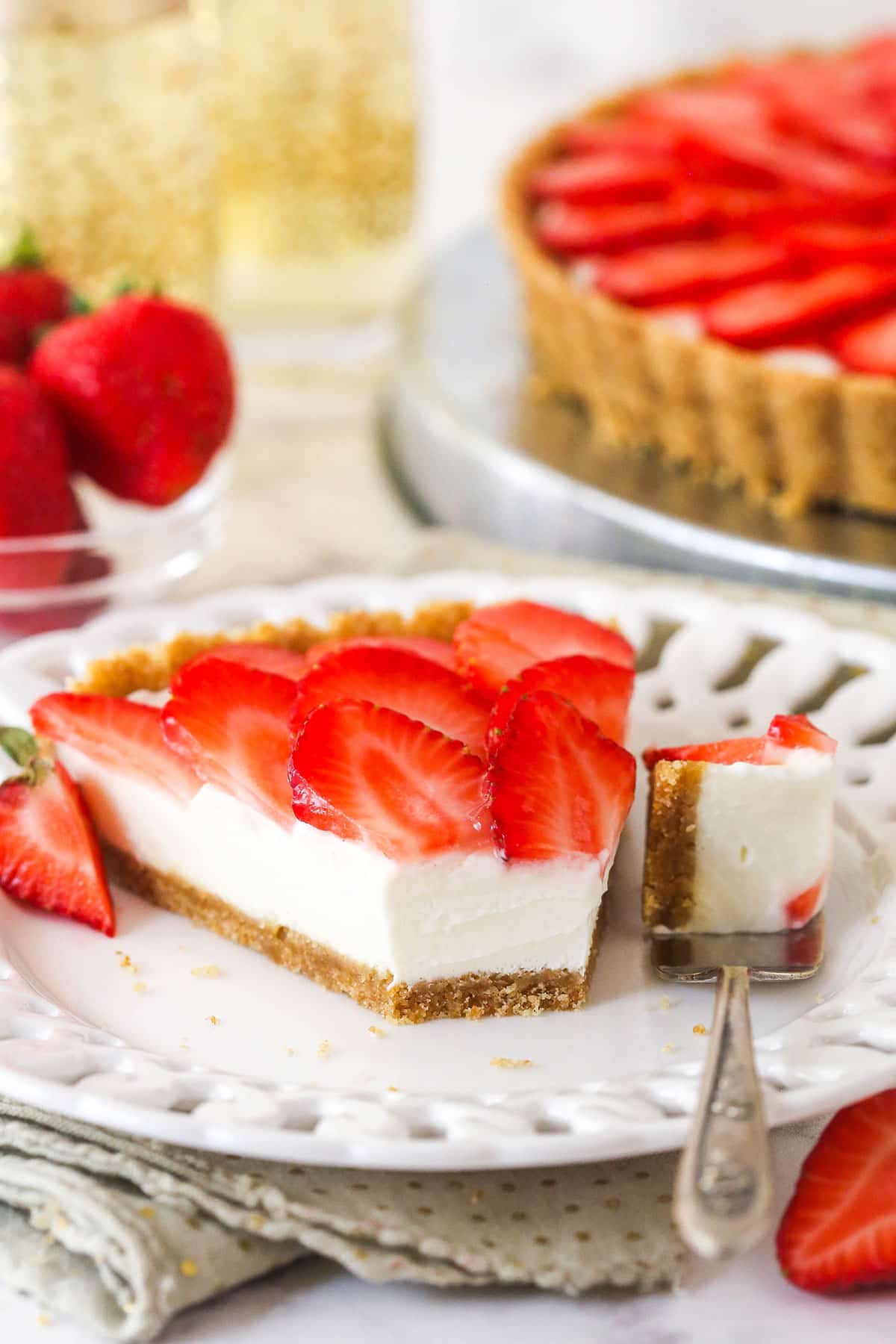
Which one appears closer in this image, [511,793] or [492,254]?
[511,793]

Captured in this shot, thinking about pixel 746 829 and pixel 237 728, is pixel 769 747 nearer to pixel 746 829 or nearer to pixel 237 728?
pixel 746 829

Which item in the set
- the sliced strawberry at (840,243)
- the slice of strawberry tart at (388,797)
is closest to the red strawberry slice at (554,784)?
the slice of strawberry tart at (388,797)

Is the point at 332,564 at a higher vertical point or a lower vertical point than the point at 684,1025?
lower

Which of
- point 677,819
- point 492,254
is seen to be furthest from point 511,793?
point 492,254

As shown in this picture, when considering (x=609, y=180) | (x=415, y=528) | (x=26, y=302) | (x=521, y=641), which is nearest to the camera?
(x=521, y=641)

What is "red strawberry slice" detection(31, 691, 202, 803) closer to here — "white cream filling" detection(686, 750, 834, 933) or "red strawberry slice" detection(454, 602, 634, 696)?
"red strawberry slice" detection(454, 602, 634, 696)

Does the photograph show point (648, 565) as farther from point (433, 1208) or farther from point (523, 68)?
point (523, 68)

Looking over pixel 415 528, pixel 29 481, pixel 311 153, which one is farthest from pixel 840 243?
pixel 29 481

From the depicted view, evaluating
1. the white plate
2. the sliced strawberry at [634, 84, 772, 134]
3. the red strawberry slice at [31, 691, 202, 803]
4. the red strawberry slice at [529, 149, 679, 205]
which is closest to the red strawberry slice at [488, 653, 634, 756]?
the white plate
